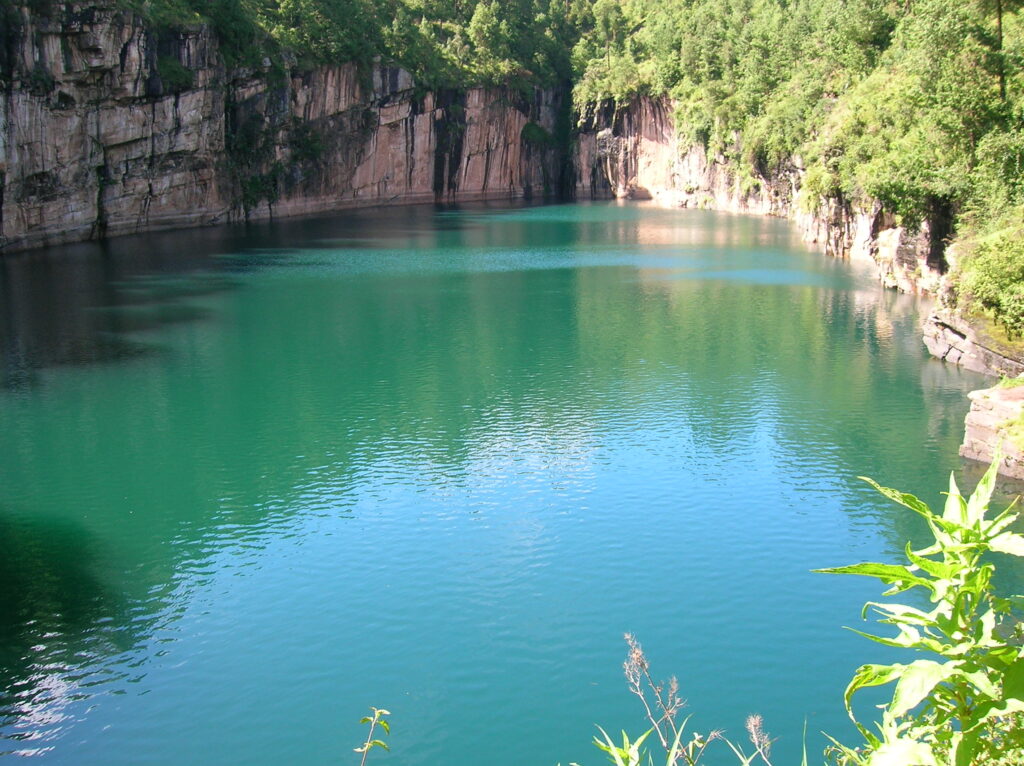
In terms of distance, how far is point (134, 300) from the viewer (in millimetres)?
35344

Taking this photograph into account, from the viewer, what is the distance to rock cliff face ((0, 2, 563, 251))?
1800 inches

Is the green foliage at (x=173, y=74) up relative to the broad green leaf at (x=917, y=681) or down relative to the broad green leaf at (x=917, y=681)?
up

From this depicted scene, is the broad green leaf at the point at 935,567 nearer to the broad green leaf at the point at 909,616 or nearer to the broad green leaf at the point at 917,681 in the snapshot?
the broad green leaf at the point at 909,616

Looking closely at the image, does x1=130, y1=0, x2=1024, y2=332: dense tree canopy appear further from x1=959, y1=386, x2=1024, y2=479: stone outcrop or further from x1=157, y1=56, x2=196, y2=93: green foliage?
x1=959, y1=386, x2=1024, y2=479: stone outcrop

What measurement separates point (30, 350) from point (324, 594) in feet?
57.2

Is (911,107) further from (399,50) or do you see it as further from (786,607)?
(399,50)

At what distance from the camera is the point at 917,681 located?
3.09 metres

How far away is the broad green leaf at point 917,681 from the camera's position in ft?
9.98

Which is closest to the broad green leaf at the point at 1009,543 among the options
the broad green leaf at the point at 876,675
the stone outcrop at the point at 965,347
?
the broad green leaf at the point at 876,675

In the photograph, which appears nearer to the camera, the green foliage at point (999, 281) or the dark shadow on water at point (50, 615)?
the dark shadow on water at point (50, 615)

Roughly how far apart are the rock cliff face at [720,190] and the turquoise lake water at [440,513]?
186cm

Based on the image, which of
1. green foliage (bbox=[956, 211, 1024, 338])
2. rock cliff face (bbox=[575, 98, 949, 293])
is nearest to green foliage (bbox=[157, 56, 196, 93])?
rock cliff face (bbox=[575, 98, 949, 293])

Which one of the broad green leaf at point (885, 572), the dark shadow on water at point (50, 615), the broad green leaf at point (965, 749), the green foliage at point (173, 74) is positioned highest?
the green foliage at point (173, 74)

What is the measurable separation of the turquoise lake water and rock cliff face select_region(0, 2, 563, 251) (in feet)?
49.6
